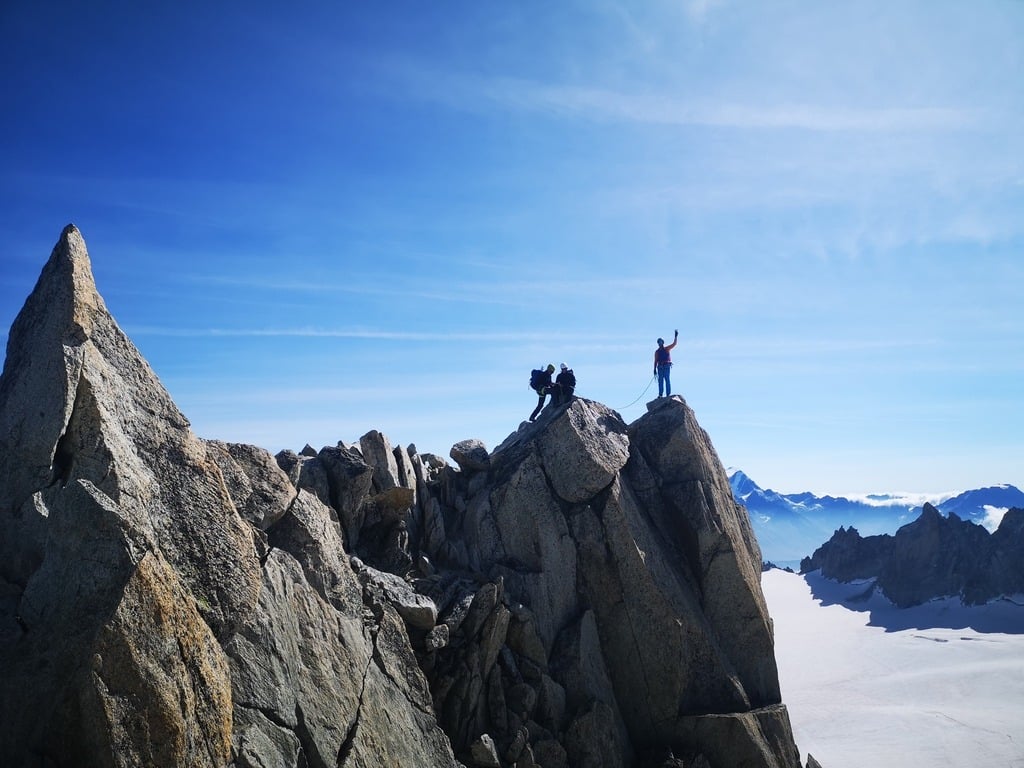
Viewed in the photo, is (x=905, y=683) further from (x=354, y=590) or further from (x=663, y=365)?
(x=354, y=590)

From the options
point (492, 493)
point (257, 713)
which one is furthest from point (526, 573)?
point (257, 713)

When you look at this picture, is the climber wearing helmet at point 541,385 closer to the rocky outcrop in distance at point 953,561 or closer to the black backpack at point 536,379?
the black backpack at point 536,379

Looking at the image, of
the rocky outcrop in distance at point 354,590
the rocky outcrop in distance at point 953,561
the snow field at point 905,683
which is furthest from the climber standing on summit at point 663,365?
the rocky outcrop in distance at point 953,561

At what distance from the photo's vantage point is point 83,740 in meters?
14.3

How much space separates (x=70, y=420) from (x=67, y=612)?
17.6 feet

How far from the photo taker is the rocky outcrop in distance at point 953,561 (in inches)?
5187

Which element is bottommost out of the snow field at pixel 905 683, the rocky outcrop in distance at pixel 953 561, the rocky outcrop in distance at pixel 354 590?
the snow field at pixel 905 683

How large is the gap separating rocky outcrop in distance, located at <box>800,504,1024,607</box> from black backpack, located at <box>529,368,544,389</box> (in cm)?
12973

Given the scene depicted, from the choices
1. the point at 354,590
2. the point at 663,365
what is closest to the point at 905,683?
the point at 663,365

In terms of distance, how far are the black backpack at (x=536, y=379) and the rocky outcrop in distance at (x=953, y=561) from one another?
130m

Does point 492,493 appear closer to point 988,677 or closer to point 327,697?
point 327,697

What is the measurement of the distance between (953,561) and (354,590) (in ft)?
510

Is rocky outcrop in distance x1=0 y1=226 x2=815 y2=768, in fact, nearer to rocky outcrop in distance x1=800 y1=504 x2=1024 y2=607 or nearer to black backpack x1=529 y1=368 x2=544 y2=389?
black backpack x1=529 y1=368 x2=544 y2=389

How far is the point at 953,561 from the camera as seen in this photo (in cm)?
14225
